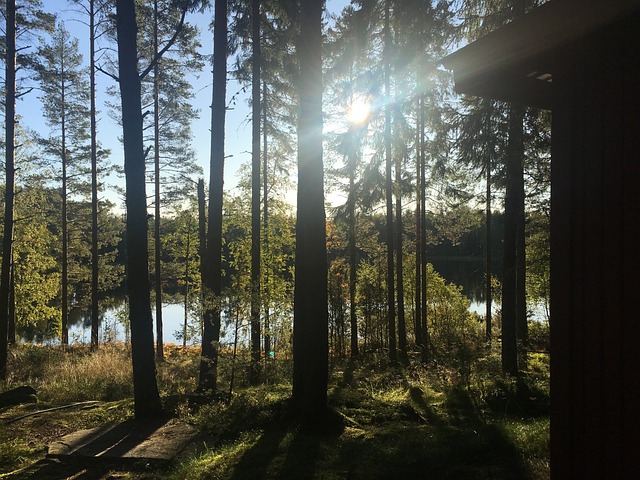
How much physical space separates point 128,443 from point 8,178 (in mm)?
9126

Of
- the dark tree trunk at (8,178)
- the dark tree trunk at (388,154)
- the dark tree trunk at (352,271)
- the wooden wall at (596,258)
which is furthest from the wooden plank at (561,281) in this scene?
the dark tree trunk at (8,178)

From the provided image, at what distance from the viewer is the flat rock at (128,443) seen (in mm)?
5234

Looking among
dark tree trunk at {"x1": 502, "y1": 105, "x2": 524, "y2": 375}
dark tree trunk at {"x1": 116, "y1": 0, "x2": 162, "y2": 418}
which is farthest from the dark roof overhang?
dark tree trunk at {"x1": 502, "y1": 105, "x2": 524, "y2": 375}

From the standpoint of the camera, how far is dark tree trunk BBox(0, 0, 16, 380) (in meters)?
11.2

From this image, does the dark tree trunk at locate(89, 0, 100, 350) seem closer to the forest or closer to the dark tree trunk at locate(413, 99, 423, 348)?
→ the forest

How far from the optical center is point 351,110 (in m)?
13.9

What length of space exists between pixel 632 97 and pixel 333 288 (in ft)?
43.8

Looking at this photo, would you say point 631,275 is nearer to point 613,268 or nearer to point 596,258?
point 613,268

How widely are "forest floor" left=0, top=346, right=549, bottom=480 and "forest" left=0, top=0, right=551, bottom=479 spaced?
40mm

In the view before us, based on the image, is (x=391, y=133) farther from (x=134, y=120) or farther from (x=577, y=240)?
(x=577, y=240)

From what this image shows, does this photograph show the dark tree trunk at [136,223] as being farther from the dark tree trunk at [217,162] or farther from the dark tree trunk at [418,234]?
the dark tree trunk at [418,234]

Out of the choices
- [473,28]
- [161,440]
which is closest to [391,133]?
[473,28]

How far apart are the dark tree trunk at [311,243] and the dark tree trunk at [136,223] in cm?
245

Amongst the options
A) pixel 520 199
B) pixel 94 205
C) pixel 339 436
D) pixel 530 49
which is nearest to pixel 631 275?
pixel 530 49
